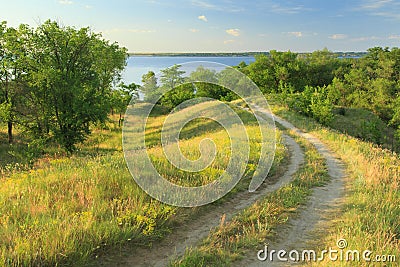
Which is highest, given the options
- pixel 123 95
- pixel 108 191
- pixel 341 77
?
pixel 341 77

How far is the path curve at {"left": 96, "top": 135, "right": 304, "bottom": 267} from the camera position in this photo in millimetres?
4660

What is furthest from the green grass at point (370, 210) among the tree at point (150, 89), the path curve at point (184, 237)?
the tree at point (150, 89)

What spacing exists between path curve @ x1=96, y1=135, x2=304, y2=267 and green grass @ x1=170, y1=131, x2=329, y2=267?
232 mm

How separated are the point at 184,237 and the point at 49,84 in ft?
73.1

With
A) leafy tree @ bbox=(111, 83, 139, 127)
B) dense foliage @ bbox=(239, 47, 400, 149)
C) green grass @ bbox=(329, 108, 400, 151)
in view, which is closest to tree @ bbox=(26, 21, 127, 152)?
leafy tree @ bbox=(111, 83, 139, 127)

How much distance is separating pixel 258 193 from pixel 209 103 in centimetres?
457

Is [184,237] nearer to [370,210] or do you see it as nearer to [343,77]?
[370,210]

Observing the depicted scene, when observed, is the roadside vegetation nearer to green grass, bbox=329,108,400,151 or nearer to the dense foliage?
green grass, bbox=329,108,400,151

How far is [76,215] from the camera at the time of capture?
16.6 ft

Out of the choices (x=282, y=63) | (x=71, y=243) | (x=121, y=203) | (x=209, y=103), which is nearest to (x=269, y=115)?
(x=209, y=103)

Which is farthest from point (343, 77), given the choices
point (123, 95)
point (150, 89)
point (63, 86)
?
point (150, 89)

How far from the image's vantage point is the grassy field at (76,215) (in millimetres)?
4223

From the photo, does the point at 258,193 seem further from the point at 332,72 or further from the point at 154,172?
the point at 332,72

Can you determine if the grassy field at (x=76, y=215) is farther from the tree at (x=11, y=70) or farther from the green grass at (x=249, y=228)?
the tree at (x=11, y=70)
